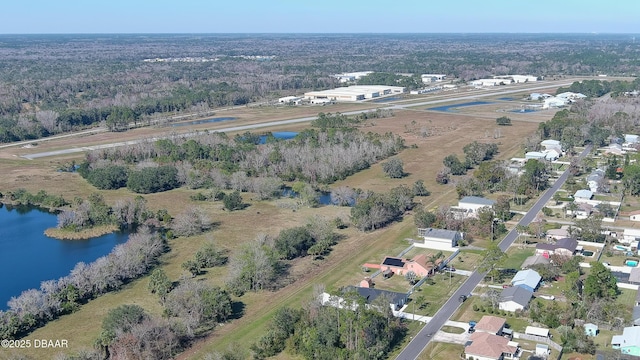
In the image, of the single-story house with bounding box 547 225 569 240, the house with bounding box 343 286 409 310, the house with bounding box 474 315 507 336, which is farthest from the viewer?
the single-story house with bounding box 547 225 569 240

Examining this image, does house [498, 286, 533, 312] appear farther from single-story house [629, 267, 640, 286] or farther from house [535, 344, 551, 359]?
single-story house [629, 267, 640, 286]

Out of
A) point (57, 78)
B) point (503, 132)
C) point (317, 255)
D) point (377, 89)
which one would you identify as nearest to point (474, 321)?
point (317, 255)

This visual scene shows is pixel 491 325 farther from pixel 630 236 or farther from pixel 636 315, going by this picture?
pixel 630 236

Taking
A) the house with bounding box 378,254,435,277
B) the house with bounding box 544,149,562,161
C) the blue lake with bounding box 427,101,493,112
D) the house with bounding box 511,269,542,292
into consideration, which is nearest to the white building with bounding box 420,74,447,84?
the blue lake with bounding box 427,101,493,112

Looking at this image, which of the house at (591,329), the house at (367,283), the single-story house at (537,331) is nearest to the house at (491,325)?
the single-story house at (537,331)

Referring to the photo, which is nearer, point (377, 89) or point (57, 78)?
point (377, 89)

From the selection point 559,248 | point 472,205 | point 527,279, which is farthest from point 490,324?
point 472,205

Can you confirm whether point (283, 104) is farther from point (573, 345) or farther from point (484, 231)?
point (573, 345)
